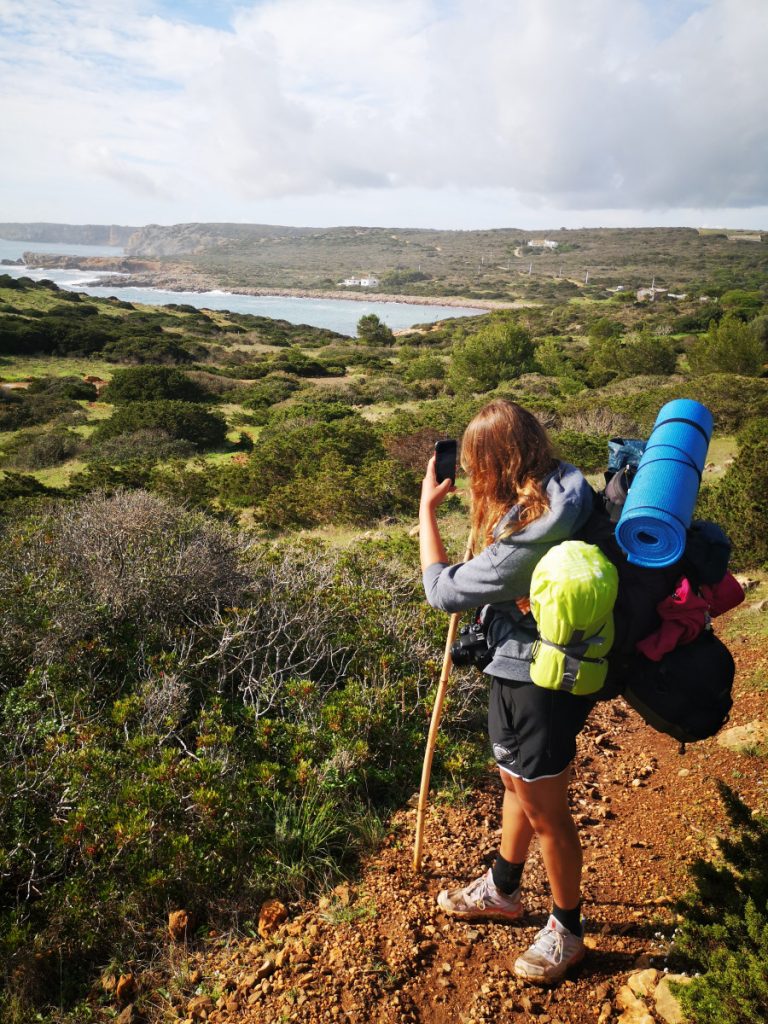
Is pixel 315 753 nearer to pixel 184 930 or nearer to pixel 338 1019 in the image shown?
pixel 184 930

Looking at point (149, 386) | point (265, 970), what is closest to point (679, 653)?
point (265, 970)

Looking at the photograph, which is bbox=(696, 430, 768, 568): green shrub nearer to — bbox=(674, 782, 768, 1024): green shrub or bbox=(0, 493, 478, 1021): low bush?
bbox=(0, 493, 478, 1021): low bush

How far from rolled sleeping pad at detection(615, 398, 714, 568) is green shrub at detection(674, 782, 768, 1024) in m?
1.04

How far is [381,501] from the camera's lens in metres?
10.0

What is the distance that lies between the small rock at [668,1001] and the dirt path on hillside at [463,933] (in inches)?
1.8

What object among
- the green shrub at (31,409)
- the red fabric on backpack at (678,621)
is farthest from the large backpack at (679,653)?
the green shrub at (31,409)

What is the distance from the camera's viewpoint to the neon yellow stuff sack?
5.04 ft

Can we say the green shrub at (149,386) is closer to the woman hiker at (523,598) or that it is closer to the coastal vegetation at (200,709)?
the coastal vegetation at (200,709)

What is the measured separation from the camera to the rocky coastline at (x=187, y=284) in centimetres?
7812

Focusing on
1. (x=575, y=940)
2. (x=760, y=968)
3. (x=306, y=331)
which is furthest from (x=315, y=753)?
(x=306, y=331)

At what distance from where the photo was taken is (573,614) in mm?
1540

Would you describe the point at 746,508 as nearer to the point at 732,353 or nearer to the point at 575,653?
the point at 575,653

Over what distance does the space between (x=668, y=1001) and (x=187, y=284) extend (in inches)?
4019

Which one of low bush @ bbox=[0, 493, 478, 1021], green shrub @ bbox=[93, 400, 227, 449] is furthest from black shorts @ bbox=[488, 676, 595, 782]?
green shrub @ bbox=[93, 400, 227, 449]
